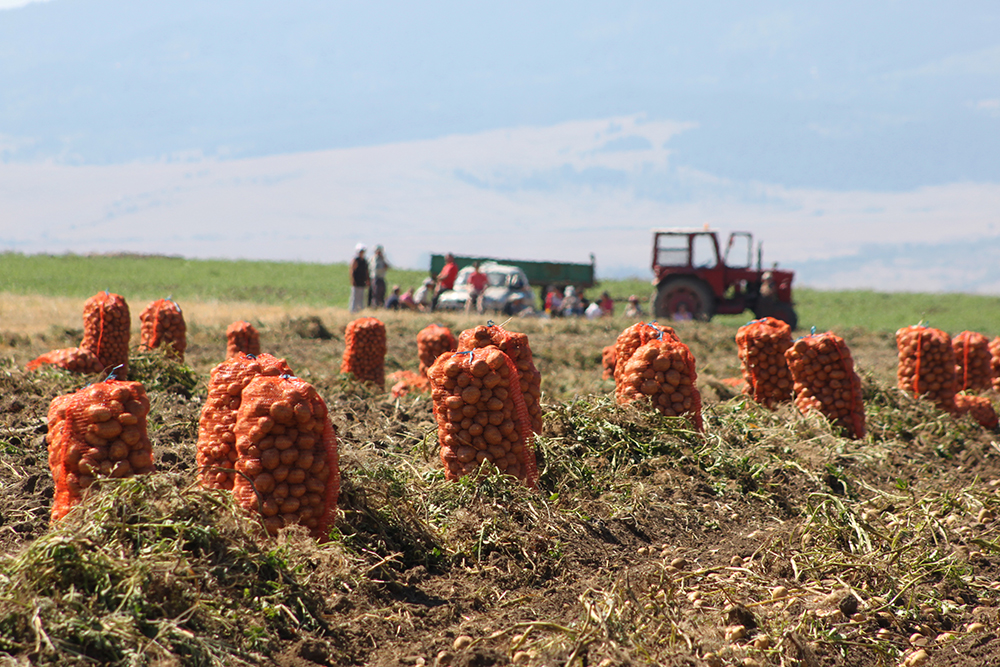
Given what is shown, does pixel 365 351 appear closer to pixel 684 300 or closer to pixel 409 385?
pixel 409 385

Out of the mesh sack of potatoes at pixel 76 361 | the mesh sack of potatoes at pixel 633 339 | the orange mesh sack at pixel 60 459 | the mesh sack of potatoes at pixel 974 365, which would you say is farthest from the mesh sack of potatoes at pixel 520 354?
the mesh sack of potatoes at pixel 974 365

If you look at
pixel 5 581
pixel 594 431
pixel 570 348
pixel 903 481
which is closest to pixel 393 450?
pixel 594 431

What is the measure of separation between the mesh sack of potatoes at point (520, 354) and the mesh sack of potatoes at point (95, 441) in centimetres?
225

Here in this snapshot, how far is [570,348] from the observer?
14.6 meters

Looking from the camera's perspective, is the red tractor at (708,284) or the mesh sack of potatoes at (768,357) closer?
the mesh sack of potatoes at (768,357)

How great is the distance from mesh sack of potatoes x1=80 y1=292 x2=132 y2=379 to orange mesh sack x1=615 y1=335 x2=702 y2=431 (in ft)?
15.3

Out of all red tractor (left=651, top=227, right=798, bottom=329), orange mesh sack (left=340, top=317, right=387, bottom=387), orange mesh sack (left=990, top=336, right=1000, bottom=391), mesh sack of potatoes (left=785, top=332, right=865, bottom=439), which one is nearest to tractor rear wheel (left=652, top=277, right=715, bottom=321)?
red tractor (left=651, top=227, right=798, bottom=329)

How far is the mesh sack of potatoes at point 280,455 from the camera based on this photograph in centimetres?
391

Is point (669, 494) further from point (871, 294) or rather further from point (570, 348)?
point (871, 294)

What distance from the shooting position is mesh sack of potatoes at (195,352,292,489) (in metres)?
4.37

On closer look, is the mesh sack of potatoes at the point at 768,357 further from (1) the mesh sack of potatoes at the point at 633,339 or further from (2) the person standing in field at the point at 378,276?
(2) the person standing in field at the point at 378,276

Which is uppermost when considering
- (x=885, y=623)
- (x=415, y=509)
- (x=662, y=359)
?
(x=662, y=359)

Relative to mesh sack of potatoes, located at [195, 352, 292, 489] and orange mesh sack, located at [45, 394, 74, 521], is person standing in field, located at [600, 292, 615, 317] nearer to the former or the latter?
mesh sack of potatoes, located at [195, 352, 292, 489]

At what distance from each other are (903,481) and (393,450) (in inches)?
142
